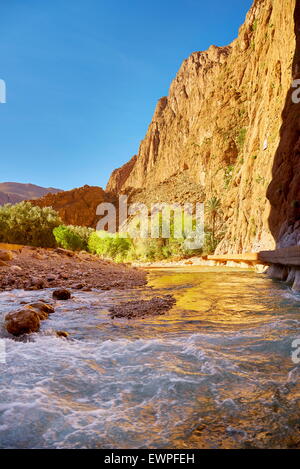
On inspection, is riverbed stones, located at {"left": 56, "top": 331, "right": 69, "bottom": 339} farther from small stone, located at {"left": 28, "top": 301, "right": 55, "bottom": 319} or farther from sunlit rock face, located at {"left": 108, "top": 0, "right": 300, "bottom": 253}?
sunlit rock face, located at {"left": 108, "top": 0, "right": 300, "bottom": 253}

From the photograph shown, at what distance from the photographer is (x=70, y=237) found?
94.3ft

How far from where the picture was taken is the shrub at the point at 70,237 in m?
24.8

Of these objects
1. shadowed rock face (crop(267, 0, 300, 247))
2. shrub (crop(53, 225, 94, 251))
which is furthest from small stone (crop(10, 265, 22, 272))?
shrub (crop(53, 225, 94, 251))

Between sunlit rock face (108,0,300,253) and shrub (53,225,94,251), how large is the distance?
14.2 metres

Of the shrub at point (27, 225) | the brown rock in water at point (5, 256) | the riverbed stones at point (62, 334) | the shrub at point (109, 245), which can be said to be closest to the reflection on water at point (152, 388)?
the riverbed stones at point (62, 334)

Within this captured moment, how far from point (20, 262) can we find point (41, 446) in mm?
9587

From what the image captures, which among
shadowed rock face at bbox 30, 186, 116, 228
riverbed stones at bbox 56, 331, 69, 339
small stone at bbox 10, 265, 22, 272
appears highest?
shadowed rock face at bbox 30, 186, 116, 228

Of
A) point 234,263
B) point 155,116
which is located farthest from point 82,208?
point 234,263

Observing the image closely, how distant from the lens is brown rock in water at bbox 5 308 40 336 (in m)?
3.28

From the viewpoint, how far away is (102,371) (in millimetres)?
2377

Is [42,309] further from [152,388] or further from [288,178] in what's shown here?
[288,178]

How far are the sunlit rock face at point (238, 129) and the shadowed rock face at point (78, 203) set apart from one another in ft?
39.9

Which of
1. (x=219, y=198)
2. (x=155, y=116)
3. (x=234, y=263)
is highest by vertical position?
(x=155, y=116)
